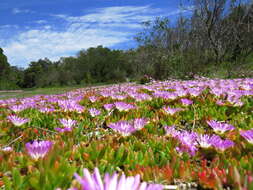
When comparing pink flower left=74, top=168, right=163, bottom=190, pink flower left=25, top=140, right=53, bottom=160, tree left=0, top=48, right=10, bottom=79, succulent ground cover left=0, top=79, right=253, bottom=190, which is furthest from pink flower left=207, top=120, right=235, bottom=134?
tree left=0, top=48, right=10, bottom=79

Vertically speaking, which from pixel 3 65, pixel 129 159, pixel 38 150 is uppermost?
pixel 3 65

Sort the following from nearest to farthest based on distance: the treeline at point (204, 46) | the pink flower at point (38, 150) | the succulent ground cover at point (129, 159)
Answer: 1. the succulent ground cover at point (129, 159)
2. the pink flower at point (38, 150)
3. the treeline at point (204, 46)

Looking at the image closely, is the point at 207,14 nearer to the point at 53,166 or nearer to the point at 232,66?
the point at 232,66

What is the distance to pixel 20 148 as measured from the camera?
4.68 feet

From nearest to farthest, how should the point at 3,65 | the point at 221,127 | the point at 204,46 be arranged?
the point at 221,127, the point at 204,46, the point at 3,65

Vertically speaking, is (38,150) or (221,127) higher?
(38,150)

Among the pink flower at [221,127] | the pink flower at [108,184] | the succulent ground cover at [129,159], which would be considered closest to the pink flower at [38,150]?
the succulent ground cover at [129,159]

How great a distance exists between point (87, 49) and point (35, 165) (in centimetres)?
5179

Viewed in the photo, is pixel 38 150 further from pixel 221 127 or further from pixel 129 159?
pixel 221 127

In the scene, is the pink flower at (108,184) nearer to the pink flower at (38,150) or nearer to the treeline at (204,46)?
the pink flower at (38,150)

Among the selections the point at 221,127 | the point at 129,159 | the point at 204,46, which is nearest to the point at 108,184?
the point at 129,159

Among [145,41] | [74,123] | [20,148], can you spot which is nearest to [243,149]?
[74,123]

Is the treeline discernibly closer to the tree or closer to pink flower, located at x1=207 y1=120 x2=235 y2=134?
pink flower, located at x1=207 y1=120 x2=235 y2=134

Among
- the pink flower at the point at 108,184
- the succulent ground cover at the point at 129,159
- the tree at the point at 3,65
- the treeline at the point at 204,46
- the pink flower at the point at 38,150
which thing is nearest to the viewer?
the pink flower at the point at 108,184
